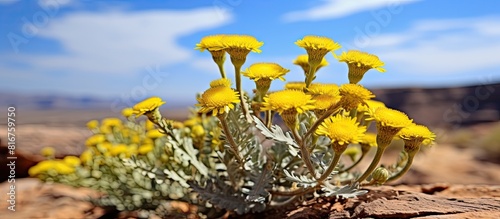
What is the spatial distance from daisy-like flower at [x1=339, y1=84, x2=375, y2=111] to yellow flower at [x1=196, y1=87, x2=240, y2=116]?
1.77 feet

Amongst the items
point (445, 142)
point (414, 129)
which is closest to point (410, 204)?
point (414, 129)

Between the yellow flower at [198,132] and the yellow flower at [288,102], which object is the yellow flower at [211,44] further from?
the yellow flower at [198,132]

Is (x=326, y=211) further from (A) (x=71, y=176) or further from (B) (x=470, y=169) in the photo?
(B) (x=470, y=169)

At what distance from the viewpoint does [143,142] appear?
4.61m

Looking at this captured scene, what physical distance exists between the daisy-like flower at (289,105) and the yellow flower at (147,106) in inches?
29.4

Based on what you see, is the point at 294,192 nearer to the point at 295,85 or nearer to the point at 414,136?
the point at 295,85

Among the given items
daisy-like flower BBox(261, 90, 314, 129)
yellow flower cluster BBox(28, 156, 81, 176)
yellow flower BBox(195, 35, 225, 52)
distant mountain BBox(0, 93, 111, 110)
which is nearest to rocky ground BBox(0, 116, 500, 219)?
yellow flower cluster BBox(28, 156, 81, 176)

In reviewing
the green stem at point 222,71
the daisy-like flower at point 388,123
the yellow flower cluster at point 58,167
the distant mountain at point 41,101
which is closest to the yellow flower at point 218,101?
the green stem at point 222,71

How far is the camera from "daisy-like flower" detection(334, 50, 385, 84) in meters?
2.53

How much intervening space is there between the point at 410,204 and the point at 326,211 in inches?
20.1

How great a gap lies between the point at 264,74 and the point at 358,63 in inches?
20.5

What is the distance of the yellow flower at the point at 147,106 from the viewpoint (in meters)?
2.71

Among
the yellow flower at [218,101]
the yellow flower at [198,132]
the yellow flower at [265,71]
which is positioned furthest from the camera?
the yellow flower at [198,132]

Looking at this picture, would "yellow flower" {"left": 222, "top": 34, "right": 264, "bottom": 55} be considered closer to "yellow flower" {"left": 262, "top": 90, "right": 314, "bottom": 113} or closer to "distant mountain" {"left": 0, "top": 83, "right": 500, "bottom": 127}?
"yellow flower" {"left": 262, "top": 90, "right": 314, "bottom": 113}
